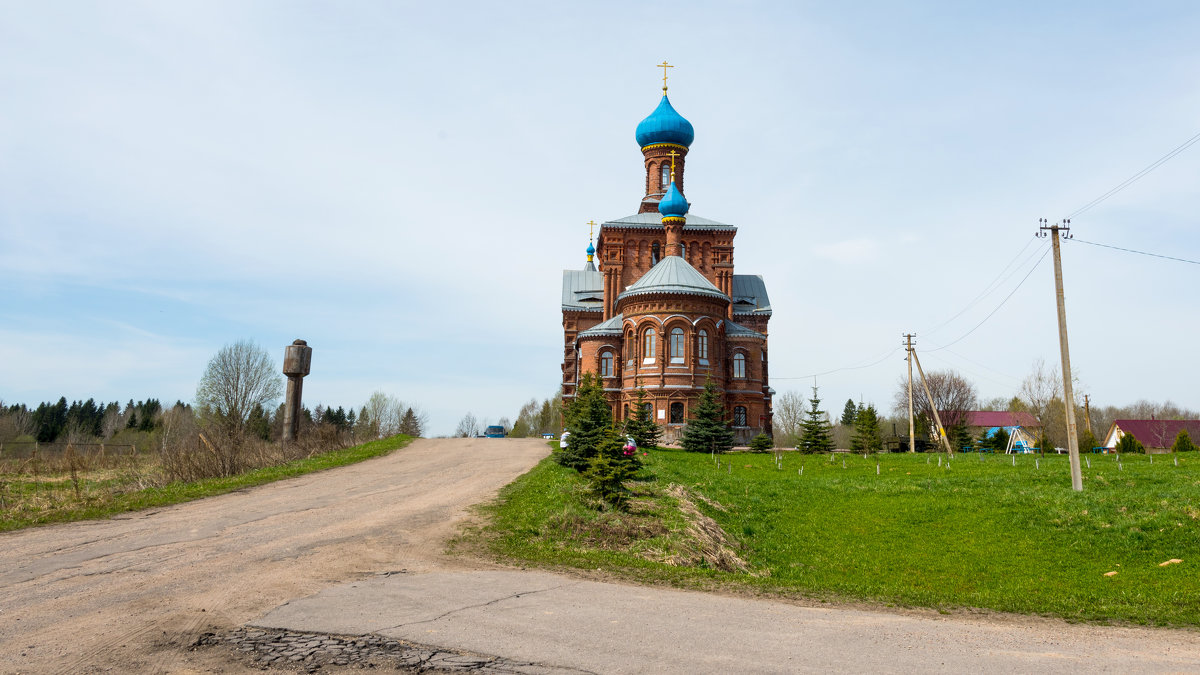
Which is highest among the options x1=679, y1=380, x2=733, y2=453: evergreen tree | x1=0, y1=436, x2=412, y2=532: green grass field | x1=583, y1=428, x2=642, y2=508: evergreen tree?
x1=679, y1=380, x2=733, y2=453: evergreen tree

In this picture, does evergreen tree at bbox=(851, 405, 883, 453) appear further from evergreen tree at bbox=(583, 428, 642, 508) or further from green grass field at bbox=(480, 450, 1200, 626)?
evergreen tree at bbox=(583, 428, 642, 508)

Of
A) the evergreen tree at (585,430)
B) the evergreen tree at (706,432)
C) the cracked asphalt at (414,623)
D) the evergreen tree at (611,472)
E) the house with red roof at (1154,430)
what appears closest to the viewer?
the cracked asphalt at (414,623)

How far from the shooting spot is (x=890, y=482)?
19734 millimetres

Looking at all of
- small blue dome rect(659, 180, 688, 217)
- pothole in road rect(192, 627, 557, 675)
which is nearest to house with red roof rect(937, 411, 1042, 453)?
small blue dome rect(659, 180, 688, 217)

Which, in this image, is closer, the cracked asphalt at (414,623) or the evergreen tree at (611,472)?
the cracked asphalt at (414,623)

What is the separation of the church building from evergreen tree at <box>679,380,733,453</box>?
174 centimetres

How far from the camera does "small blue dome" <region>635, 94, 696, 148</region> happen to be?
151ft

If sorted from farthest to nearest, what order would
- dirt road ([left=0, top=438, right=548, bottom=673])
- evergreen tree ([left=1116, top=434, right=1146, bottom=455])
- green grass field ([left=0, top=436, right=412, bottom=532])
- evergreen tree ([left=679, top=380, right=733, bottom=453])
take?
evergreen tree ([left=1116, top=434, right=1146, bottom=455]) → evergreen tree ([left=679, top=380, right=733, bottom=453]) → green grass field ([left=0, top=436, right=412, bottom=532]) → dirt road ([left=0, top=438, right=548, bottom=673])

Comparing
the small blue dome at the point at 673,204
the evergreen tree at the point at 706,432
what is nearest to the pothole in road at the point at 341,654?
the evergreen tree at the point at 706,432

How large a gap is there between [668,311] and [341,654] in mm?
31057

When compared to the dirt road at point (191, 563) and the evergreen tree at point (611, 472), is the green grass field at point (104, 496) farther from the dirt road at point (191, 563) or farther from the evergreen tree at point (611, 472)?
the evergreen tree at point (611, 472)

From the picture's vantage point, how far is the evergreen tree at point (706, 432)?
31.0 meters

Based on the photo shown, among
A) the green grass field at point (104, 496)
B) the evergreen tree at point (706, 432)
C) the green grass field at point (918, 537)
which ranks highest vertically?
the evergreen tree at point (706, 432)

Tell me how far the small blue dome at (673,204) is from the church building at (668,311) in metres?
0.06
